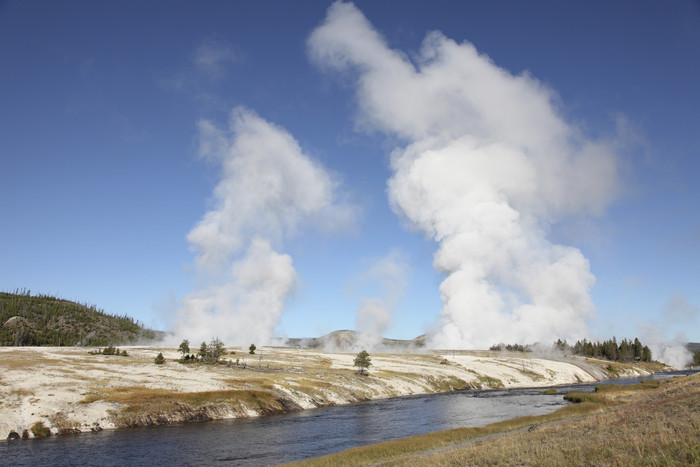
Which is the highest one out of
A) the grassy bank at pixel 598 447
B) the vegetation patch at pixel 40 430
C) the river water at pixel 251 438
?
the grassy bank at pixel 598 447

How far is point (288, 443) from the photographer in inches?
1869

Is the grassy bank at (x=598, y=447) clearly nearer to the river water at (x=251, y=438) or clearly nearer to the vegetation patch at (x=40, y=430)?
the river water at (x=251, y=438)

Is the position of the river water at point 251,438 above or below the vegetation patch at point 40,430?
above

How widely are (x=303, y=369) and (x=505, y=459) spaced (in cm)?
10094

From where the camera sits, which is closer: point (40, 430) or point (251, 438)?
point (251, 438)

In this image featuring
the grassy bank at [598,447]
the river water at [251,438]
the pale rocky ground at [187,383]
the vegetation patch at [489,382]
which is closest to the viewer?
the grassy bank at [598,447]

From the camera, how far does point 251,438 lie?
50.6m

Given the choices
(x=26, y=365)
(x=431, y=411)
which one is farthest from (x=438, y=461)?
(x=26, y=365)

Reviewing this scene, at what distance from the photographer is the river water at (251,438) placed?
41125 millimetres

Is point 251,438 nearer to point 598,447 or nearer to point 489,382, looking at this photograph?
point 598,447

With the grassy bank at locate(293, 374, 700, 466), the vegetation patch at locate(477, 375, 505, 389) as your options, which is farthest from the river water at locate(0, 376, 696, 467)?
the vegetation patch at locate(477, 375, 505, 389)

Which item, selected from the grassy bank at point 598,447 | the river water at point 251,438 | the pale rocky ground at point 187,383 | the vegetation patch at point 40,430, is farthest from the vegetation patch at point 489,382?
the vegetation patch at point 40,430

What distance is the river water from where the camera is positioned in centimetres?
4112

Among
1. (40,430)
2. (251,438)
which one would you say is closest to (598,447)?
(251,438)
